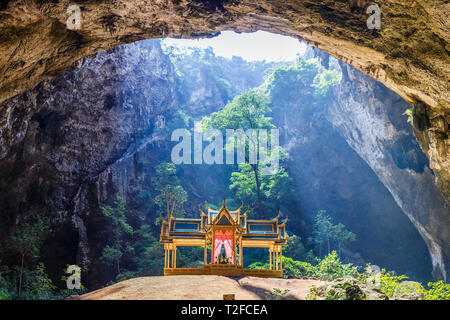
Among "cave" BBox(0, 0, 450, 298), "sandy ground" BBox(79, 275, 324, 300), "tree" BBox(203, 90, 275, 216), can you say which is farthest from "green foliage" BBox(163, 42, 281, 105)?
"sandy ground" BBox(79, 275, 324, 300)

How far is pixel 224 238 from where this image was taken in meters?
12.4

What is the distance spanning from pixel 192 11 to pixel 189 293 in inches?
342

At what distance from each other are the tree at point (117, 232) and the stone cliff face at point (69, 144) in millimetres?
833

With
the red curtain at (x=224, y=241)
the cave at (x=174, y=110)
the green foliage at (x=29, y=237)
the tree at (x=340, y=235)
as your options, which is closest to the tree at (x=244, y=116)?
the cave at (x=174, y=110)

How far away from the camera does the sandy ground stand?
24.7 ft

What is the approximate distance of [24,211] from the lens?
48.9 feet

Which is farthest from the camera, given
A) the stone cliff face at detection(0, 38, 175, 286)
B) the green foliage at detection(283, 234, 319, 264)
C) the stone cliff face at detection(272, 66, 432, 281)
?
the stone cliff face at detection(272, 66, 432, 281)

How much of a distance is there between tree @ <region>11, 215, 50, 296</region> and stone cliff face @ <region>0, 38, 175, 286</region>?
1320mm

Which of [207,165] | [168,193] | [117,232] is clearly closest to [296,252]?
[168,193]

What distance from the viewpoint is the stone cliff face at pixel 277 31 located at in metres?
8.00

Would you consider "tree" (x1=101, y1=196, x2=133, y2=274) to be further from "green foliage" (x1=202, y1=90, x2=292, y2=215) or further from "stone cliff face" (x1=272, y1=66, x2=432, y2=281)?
"stone cliff face" (x1=272, y1=66, x2=432, y2=281)

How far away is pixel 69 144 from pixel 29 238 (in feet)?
21.9

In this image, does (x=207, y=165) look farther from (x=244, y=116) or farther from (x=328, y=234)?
(x=328, y=234)

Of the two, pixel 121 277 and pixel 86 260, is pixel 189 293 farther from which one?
pixel 86 260
